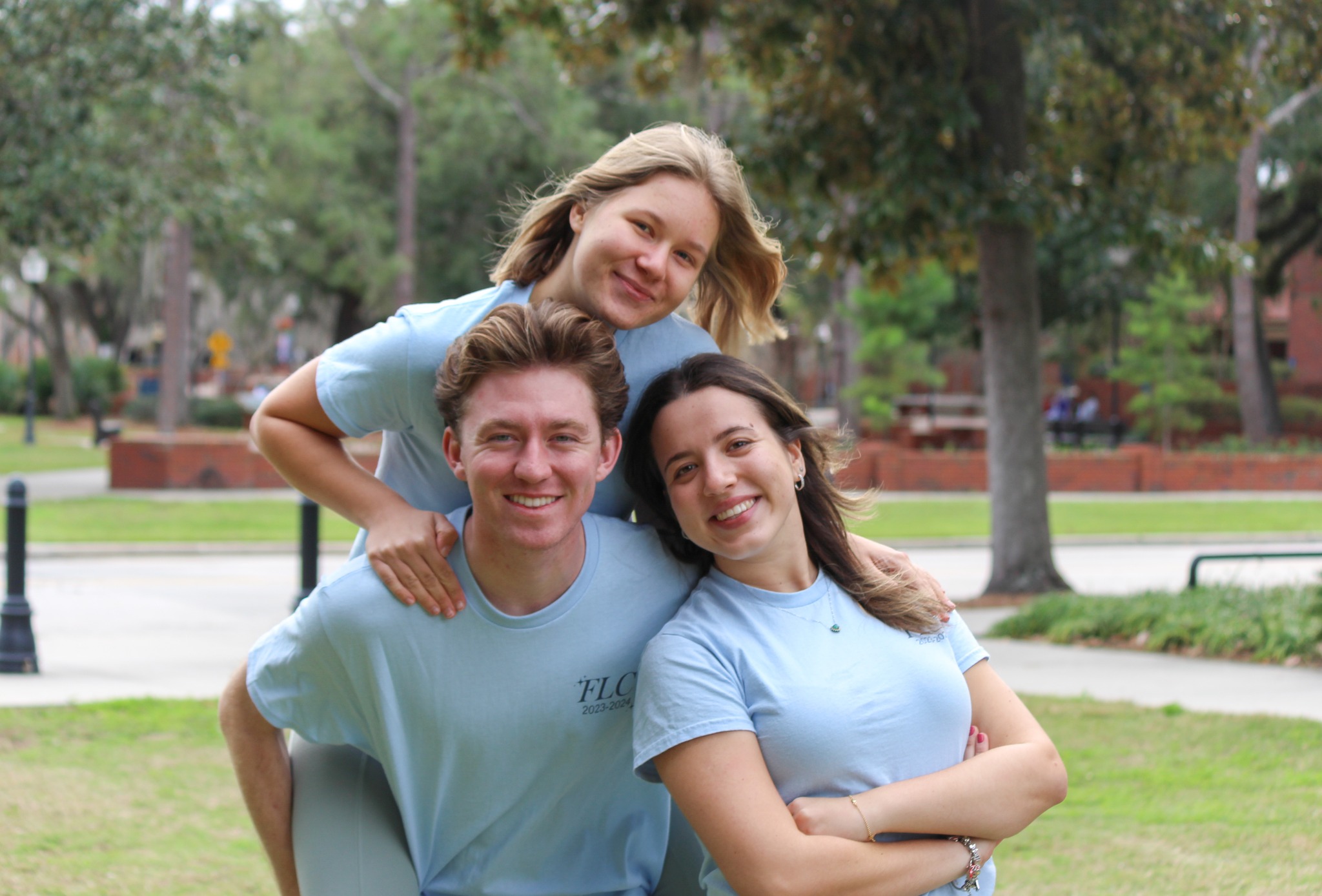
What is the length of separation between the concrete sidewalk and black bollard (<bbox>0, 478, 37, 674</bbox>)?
131mm

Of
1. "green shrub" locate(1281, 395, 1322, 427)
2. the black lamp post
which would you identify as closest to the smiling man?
the black lamp post

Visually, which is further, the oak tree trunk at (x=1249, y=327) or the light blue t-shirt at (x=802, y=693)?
the oak tree trunk at (x=1249, y=327)

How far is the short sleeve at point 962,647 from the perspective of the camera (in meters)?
2.80

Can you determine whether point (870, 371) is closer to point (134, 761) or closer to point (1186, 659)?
point (1186, 659)

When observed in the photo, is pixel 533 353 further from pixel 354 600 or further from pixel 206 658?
pixel 206 658

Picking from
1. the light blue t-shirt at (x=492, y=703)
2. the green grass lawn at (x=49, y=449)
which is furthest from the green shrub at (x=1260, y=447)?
the light blue t-shirt at (x=492, y=703)

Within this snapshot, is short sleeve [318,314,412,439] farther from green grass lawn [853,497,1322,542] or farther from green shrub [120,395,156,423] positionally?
green shrub [120,395,156,423]

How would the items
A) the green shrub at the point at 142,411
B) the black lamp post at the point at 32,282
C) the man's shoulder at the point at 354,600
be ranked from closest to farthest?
the man's shoulder at the point at 354,600
the black lamp post at the point at 32,282
the green shrub at the point at 142,411

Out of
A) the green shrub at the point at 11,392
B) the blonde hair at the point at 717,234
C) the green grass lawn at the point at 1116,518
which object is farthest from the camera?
the green shrub at the point at 11,392

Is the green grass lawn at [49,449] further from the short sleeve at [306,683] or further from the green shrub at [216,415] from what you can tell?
the short sleeve at [306,683]

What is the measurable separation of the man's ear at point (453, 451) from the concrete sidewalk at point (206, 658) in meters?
5.29

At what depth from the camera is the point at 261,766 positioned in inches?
110

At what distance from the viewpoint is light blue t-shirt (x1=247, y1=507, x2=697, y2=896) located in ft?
8.55

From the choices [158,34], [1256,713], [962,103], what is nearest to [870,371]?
[158,34]
